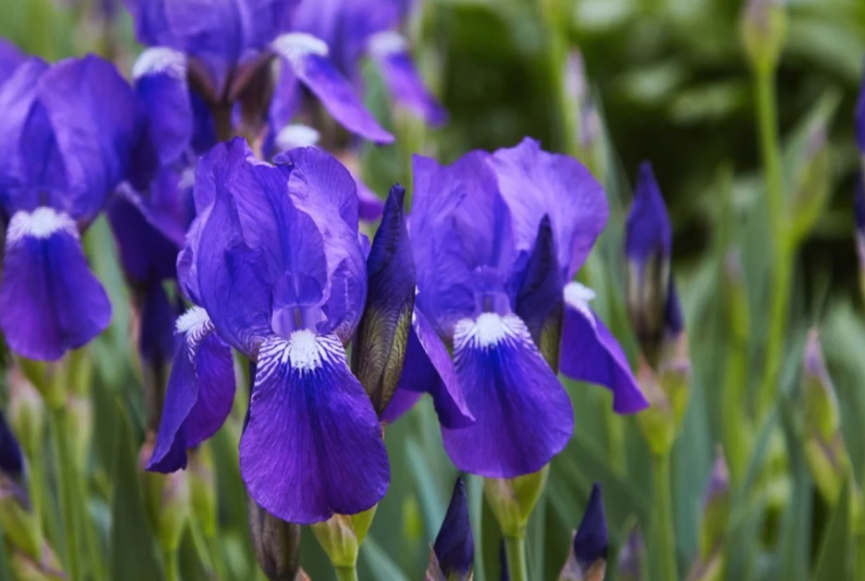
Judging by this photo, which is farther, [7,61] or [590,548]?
[7,61]

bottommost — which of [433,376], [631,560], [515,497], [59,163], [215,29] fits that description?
[631,560]

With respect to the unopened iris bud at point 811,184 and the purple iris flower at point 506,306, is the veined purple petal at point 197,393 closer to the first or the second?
the purple iris flower at point 506,306

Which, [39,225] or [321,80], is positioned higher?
[321,80]

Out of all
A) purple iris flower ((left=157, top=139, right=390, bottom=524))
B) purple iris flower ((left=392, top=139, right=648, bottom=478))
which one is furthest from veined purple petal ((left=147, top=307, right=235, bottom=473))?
purple iris flower ((left=392, top=139, right=648, bottom=478))

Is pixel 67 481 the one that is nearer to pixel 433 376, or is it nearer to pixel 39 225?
pixel 39 225

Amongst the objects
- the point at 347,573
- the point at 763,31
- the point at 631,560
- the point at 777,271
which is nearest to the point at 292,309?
the point at 347,573

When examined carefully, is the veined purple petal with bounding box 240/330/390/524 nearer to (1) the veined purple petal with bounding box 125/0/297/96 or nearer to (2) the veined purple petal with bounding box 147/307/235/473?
(2) the veined purple petal with bounding box 147/307/235/473
